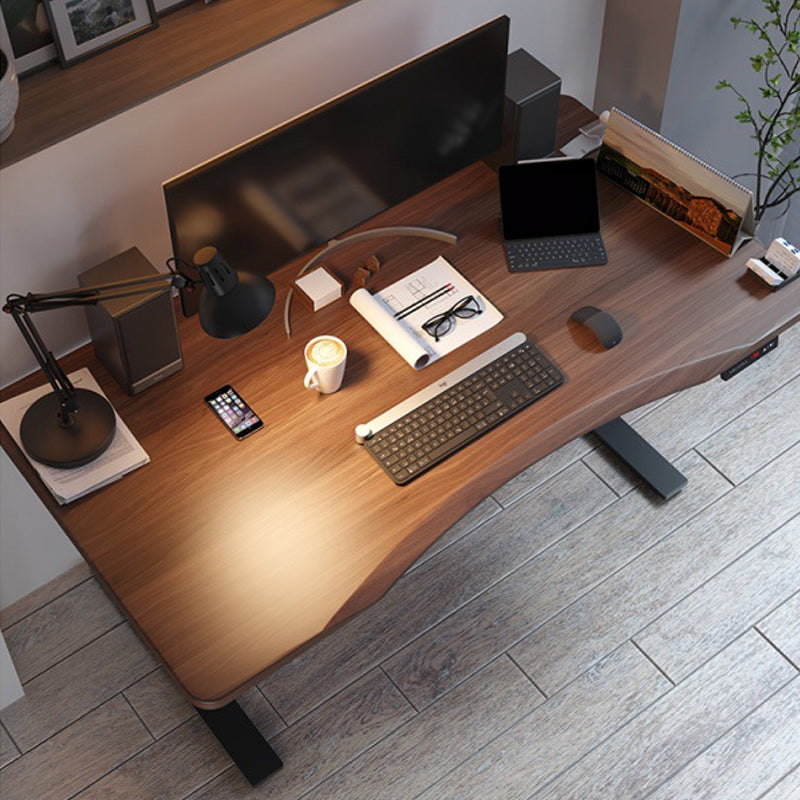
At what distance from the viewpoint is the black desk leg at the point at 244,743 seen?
278 centimetres

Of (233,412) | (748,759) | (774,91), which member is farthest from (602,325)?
(748,759)

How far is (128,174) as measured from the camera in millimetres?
2389

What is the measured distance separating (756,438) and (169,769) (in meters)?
1.81

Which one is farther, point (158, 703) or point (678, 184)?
point (158, 703)

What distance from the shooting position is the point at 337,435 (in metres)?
2.40

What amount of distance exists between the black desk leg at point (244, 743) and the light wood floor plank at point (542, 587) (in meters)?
0.36

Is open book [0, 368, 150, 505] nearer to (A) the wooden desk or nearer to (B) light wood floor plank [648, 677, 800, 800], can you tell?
(A) the wooden desk

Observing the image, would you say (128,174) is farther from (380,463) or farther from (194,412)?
(380,463)

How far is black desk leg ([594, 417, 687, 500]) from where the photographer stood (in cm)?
322

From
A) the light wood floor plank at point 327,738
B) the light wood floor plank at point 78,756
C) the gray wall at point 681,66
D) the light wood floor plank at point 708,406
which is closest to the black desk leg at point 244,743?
the light wood floor plank at point 327,738

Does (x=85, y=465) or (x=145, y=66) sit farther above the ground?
(x=145, y=66)

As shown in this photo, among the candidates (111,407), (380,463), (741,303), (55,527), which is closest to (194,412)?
(111,407)

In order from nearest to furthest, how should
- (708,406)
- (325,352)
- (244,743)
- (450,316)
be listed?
(325,352) → (450,316) → (244,743) → (708,406)

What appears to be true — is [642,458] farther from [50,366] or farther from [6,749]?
[6,749]
